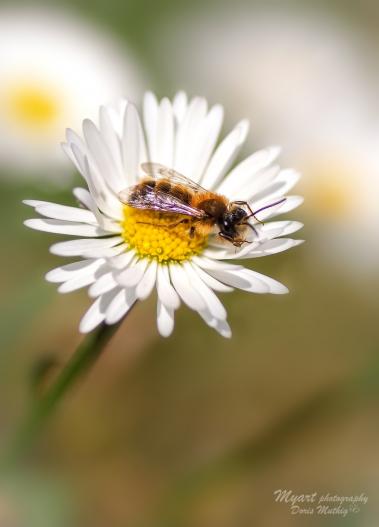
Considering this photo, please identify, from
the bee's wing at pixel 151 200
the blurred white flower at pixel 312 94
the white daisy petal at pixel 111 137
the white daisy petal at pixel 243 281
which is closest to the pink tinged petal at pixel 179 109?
the white daisy petal at pixel 111 137

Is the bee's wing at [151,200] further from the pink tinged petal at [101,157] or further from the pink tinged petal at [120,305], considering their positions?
the pink tinged petal at [120,305]

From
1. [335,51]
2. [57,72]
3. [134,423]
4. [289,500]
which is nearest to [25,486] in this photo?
[134,423]

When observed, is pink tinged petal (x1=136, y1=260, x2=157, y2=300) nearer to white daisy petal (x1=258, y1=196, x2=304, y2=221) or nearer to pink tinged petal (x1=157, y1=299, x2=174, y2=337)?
pink tinged petal (x1=157, y1=299, x2=174, y2=337)

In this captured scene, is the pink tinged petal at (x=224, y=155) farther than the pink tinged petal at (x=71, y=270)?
Yes

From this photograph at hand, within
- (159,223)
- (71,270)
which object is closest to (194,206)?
(159,223)

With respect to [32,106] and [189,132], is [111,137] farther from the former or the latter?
[32,106]

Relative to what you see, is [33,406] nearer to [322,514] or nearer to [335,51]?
[322,514]
